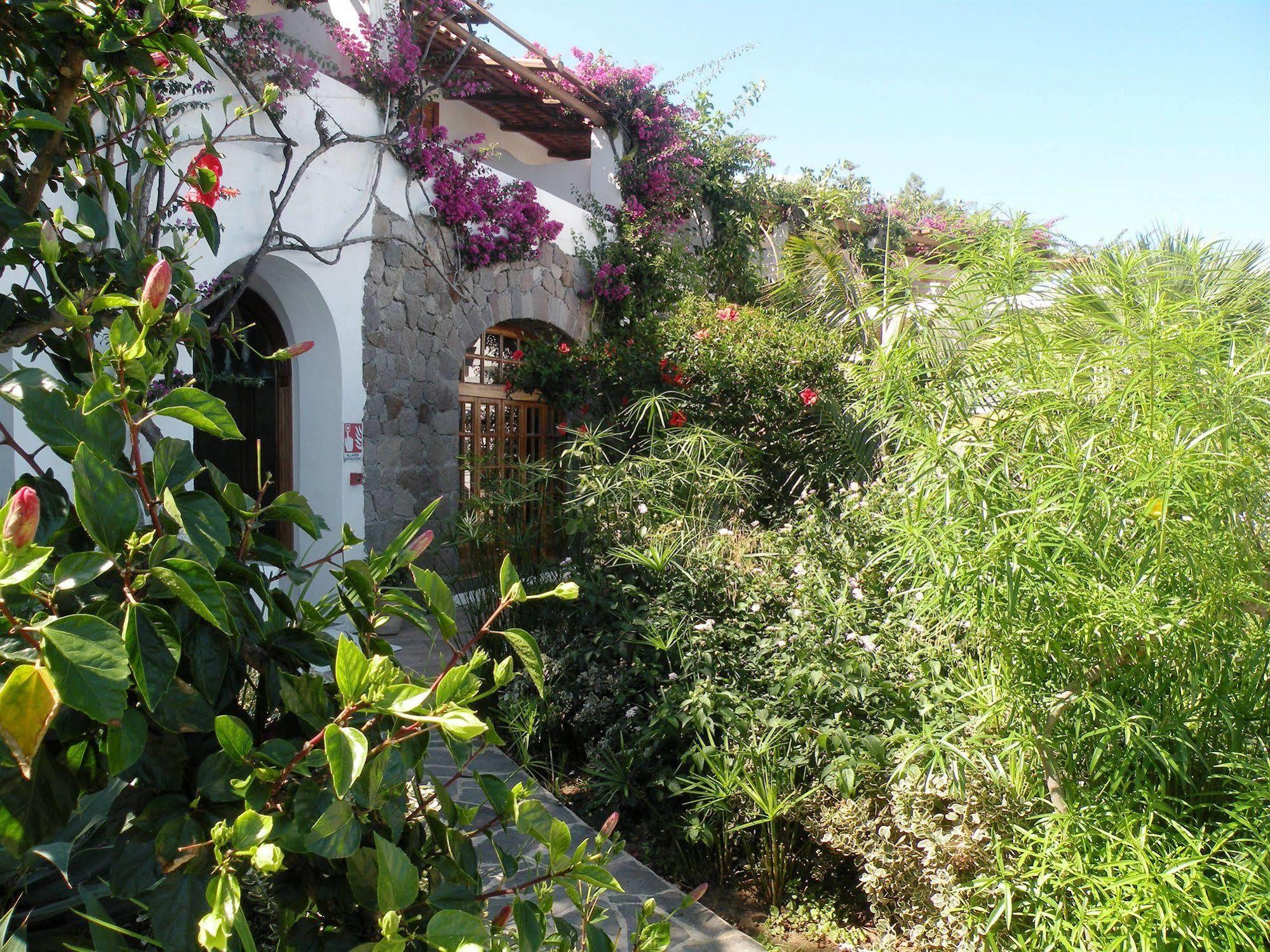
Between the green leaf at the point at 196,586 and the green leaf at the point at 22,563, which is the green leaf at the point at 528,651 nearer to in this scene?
the green leaf at the point at 196,586

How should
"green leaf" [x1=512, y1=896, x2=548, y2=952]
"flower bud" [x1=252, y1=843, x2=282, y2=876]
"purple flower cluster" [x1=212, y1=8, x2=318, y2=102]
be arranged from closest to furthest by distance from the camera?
"flower bud" [x1=252, y1=843, x2=282, y2=876]
"green leaf" [x1=512, y1=896, x2=548, y2=952]
"purple flower cluster" [x1=212, y1=8, x2=318, y2=102]

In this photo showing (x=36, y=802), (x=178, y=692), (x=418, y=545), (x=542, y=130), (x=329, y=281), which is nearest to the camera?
A: (x=36, y=802)

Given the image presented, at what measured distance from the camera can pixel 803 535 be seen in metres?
4.62

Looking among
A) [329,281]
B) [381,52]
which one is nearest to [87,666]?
[329,281]

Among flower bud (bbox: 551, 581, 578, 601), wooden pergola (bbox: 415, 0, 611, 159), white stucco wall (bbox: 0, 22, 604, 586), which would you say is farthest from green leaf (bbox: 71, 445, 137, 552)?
wooden pergola (bbox: 415, 0, 611, 159)

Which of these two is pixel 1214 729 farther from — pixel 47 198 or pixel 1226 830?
pixel 47 198

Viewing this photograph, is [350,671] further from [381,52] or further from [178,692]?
[381,52]

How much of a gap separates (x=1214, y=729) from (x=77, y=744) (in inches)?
106

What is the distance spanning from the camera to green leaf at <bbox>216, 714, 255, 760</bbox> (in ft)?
2.68

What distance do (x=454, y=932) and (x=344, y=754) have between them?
228 millimetres

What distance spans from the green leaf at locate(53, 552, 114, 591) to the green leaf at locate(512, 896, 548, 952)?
1.85 feet

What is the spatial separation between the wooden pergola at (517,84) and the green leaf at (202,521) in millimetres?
6793

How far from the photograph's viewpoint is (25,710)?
0.63 m

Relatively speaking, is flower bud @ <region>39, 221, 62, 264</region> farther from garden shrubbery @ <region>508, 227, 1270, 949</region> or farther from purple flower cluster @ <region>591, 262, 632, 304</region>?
purple flower cluster @ <region>591, 262, 632, 304</region>
